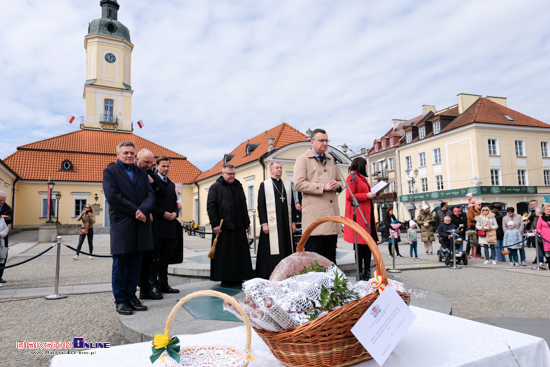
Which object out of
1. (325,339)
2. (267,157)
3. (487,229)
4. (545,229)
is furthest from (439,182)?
(325,339)

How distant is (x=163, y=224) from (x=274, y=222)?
5.21ft

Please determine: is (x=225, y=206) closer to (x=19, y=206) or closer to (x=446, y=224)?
(x=446, y=224)

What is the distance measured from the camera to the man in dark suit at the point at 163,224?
504 centimetres

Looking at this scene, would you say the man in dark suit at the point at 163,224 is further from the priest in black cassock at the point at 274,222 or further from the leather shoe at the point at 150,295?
the priest in black cassock at the point at 274,222

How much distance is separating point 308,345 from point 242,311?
238mm

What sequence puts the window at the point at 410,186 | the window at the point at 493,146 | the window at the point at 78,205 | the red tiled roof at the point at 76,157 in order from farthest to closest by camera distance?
1. the window at the point at 410,186
2. the window at the point at 78,205
3. the red tiled roof at the point at 76,157
4. the window at the point at 493,146

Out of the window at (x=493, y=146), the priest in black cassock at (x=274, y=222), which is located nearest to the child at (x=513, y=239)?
the priest in black cassock at (x=274, y=222)

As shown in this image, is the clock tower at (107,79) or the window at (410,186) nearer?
the window at (410,186)

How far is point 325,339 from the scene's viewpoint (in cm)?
115

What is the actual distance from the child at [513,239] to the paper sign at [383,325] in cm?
1055

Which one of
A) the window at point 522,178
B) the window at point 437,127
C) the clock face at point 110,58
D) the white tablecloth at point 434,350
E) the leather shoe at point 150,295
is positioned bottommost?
the leather shoe at point 150,295

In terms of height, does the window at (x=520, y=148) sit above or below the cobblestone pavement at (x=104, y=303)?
above

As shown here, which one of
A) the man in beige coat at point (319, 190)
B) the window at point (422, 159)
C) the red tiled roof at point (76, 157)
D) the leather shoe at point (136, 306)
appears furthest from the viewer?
the window at point (422, 159)

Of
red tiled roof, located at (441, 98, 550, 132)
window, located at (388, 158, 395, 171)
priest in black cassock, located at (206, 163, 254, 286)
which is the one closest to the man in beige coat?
priest in black cassock, located at (206, 163, 254, 286)
